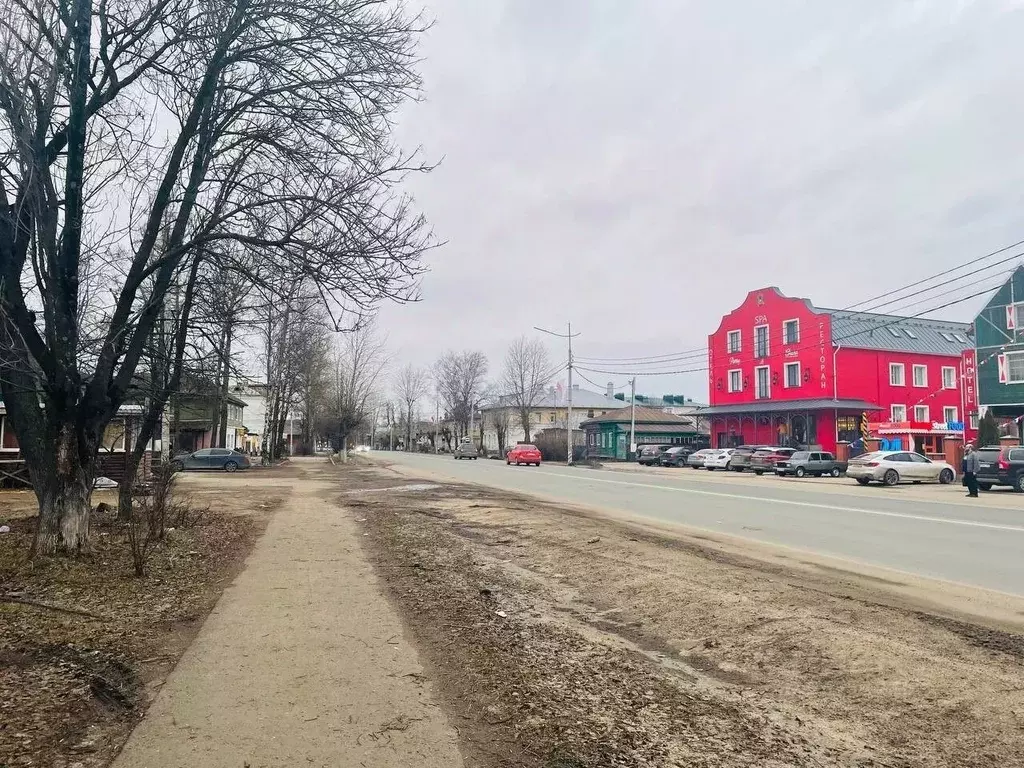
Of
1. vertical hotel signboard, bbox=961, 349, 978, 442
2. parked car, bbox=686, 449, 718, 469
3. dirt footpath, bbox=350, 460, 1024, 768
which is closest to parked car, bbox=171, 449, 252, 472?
parked car, bbox=686, 449, 718, 469

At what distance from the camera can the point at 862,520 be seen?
1560cm

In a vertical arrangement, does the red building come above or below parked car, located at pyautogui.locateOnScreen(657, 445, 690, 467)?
above

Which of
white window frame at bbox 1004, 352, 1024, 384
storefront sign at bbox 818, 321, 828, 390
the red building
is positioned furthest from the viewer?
storefront sign at bbox 818, 321, 828, 390

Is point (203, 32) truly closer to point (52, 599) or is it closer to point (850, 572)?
point (52, 599)

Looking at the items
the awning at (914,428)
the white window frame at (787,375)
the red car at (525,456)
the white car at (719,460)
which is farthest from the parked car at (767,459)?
the red car at (525,456)

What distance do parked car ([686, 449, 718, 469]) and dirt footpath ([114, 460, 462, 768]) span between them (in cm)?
4357

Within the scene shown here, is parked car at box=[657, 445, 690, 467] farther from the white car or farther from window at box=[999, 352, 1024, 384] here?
window at box=[999, 352, 1024, 384]

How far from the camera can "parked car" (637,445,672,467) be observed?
53.6 metres

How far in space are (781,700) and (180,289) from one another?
9.05 m

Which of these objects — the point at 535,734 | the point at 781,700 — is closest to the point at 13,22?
the point at 535,734

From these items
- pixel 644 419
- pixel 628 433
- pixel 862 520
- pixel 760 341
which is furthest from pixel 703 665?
pixel 644 419

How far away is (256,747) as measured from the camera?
387 cm

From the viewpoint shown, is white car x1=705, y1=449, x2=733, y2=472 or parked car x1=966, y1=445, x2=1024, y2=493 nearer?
parked car x1=966, y1=445, x2=1024, y2=493

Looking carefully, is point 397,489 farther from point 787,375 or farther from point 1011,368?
point 787,375
